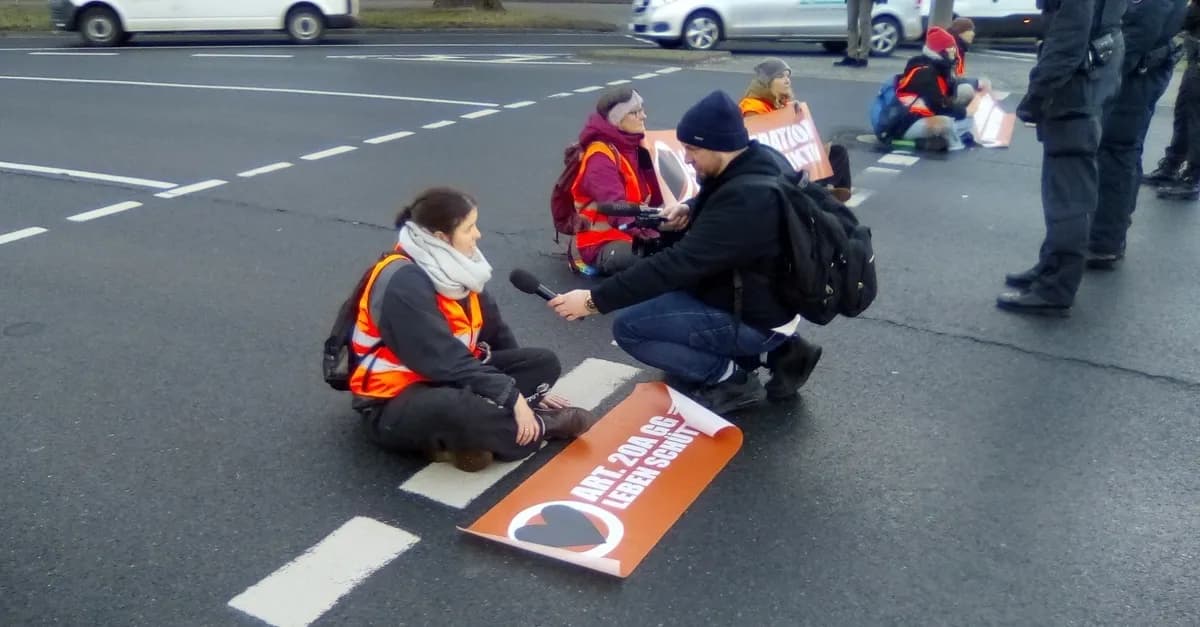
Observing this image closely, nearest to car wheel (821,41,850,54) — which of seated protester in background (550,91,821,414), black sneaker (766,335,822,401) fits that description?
seated protester in background (550,91,821,414)

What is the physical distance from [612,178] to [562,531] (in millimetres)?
2878

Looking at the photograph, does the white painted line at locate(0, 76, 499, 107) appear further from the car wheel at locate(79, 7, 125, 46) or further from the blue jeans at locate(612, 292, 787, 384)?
the blue jeans at locate(612, 292, 787, 384)

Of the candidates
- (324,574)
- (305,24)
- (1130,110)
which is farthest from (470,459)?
(305,24)

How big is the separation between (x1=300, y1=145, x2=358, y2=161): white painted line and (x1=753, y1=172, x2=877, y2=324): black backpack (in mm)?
6158

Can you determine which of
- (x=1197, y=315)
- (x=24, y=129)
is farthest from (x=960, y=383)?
→ (x=24, y=129)

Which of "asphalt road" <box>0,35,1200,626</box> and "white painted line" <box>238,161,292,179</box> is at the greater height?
"white painted line" <box>238,161,292,179</box>

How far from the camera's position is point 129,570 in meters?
3.37

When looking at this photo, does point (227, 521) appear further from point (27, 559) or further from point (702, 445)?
point (702, 445)

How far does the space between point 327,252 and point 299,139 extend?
12.8 feet

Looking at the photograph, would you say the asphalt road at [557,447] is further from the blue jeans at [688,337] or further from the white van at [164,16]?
the white van at [164,16]

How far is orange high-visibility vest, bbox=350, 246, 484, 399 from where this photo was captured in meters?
3.93

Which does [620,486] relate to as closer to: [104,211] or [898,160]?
[104,211]

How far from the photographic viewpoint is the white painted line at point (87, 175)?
8.46 meters

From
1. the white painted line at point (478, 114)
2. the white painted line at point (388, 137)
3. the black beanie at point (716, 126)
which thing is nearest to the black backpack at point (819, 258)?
the black beanie at point (716, 126)
